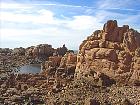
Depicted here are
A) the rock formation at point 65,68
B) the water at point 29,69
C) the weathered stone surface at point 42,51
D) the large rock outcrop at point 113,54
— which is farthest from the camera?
the weathered stone surface at point 42,51

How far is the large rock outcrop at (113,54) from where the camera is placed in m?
58.4

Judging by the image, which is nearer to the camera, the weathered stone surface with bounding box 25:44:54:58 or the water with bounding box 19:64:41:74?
the water with bounding box 19:64:41:74

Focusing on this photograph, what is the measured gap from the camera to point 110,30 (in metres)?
65.8

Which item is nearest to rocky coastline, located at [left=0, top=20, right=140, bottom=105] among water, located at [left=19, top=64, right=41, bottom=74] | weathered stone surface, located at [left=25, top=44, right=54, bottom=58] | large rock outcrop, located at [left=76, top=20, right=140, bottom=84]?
large rock outcrop, located at [left=76, top=20, right=140, bottom=84]

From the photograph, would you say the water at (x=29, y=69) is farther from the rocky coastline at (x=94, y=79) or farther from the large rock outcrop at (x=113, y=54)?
the large rock outcrop at (x=113, y=54)

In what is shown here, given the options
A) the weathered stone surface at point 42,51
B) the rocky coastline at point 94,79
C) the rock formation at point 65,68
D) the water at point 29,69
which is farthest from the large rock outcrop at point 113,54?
the weathered stone surface at point 42,51

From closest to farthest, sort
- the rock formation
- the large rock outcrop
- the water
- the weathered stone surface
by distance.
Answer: the large rock outcrop
the rock formation
the water
the weathered stone surface

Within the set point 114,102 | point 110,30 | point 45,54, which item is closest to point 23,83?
point 110,30

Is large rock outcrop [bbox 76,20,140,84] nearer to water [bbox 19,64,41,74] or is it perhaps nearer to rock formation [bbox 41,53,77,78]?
rock formation [bbox 41,53,77,78]

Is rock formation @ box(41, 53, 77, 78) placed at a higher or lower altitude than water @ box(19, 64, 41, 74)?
higher

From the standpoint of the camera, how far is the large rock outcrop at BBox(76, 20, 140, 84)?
58406 mm

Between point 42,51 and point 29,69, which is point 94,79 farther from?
point 42,51

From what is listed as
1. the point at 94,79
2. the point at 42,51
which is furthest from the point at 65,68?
the point at 42,51

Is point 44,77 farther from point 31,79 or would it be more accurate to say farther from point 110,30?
point 110,30
